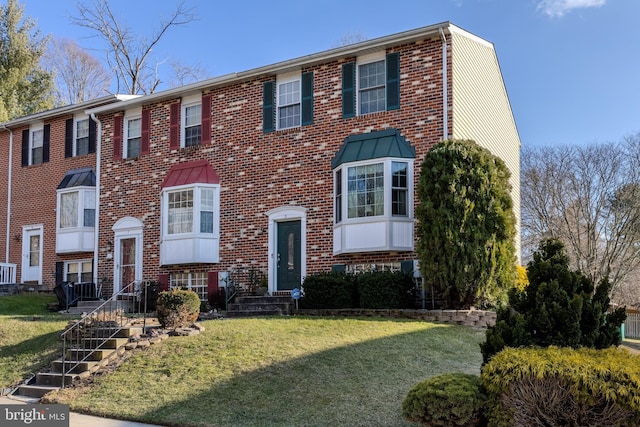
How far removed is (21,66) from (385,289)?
95.6ft

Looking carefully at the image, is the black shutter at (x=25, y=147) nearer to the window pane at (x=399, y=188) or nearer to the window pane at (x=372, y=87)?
the window pane at (x=372, y=87)

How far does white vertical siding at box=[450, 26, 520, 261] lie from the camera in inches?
648

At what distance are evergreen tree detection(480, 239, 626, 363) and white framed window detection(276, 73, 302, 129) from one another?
37.3 feet

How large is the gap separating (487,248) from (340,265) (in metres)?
3.92

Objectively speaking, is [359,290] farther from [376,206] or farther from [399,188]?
[399,188]

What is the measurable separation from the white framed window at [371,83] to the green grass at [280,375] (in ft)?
20.5

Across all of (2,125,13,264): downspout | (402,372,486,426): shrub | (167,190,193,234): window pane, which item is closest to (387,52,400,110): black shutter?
(167,190,193,234): window pane

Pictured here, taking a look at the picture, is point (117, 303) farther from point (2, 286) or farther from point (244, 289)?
point (2, 286)

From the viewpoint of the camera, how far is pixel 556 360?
6242 mm

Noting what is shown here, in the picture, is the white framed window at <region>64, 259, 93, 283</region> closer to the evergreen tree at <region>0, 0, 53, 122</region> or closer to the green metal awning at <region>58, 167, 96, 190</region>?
the green metal awning at <region>58, 167, 96, 190</region>

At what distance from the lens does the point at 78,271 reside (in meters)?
22.0

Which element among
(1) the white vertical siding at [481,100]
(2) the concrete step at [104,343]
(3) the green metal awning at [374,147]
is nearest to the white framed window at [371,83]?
(3) the green metal awning at [374,147]

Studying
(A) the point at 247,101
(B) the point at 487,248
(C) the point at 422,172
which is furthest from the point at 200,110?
(B) the point at 487,248

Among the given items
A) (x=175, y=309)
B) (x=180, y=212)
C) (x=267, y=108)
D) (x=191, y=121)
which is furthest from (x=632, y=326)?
(x=175, y=309)
